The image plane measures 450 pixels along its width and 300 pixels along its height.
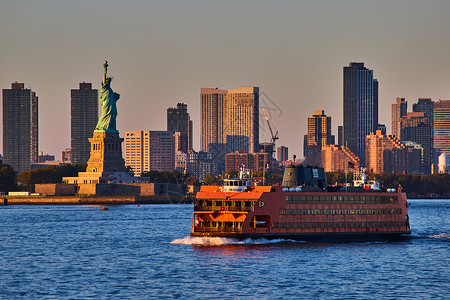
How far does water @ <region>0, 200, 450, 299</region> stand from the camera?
6644 centimetres

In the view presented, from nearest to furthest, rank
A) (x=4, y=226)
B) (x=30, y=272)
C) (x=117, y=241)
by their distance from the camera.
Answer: (x=30, y=272)
(x=117, y=241)
(x=4, y=226)

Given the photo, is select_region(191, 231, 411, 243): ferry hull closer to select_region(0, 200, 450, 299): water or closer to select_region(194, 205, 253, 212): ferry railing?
select_region(0, 200, 450, 299): water

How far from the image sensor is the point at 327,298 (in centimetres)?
6384

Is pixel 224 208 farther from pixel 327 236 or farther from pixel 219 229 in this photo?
pixel 327 236

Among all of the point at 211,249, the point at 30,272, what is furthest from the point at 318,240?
the point at 30,272

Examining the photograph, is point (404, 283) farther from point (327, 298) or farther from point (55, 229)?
Result: point (55, 229)

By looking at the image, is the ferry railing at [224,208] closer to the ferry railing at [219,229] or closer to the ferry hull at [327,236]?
the ferry railing at [219,229]

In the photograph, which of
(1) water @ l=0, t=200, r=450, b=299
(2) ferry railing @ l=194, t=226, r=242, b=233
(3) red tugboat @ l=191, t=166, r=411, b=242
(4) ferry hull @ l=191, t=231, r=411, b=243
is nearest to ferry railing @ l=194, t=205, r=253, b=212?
(3) red tugboat @ l=191, t=166, r=411, b=242

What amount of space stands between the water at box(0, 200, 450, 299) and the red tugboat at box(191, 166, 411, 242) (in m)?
1.28

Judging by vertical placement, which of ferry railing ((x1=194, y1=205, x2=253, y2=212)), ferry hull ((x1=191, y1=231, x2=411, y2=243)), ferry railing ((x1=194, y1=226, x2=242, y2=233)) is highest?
ferry railing ((x1=194, y1=205, x2=253, y2=212))

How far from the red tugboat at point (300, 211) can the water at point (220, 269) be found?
128 centimetres

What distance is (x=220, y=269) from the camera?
76.7 meters

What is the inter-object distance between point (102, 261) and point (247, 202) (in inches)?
610

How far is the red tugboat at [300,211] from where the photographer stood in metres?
91.3
